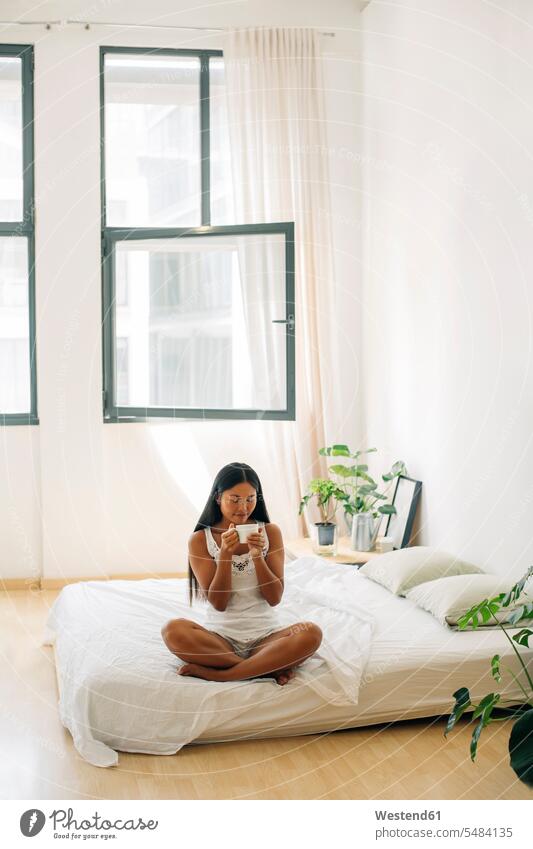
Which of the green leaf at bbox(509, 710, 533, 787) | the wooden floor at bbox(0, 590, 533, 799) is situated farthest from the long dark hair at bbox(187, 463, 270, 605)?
the green leaf at bbox(509, 710, 533, 787)

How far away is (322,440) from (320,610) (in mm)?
1908

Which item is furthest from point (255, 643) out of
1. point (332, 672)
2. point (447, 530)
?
point (447, 530)

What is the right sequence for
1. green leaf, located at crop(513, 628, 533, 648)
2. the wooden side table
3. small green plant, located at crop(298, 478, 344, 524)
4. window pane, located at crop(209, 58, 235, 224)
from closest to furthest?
green leaf, located at crop(513, 628, 533, 648), the wooden side table, small green plant, located at crop(298, 478, 344, 524), window pane, located at crop(209, 58, 235, 224)

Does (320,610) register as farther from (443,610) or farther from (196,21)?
(196,21)

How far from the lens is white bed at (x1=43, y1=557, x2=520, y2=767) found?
2916 millimetres

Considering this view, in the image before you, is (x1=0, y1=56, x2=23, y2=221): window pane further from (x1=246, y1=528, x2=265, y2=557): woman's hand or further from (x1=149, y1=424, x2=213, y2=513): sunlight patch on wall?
(x1=246, y1=528, x2=265, y2=557): woman's hand

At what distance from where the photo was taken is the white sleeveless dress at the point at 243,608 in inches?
125

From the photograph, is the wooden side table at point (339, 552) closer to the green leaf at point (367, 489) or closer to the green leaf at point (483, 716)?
the green leaf at point (367, 489)

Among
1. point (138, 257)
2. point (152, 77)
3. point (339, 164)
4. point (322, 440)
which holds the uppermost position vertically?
point (152, 77)

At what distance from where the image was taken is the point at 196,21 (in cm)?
527

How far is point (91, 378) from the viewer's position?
526 cm

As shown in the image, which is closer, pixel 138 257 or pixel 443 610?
pixel 443 610

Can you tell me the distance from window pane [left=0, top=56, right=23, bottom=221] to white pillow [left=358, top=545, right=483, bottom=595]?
283cm
